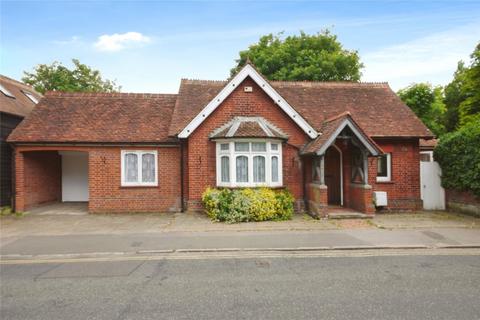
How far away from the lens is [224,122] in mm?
12938

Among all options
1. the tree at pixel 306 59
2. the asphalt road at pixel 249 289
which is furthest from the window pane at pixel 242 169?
the tree at pixel 306 59

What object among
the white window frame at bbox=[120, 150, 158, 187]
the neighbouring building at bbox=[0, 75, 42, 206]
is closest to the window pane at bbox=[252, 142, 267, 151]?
the white window frame at bbox=[120, 150, 158, 187]

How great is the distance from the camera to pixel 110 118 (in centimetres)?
1456

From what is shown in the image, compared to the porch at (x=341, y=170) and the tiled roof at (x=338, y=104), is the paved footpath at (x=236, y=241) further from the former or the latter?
the tiled roof at (x=338, y=104)

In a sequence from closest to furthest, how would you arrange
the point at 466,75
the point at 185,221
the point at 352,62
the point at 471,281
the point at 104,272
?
the point at 471,281, the point at 104,272, the point at 185,221, the point at 466,75, the point at 352,62

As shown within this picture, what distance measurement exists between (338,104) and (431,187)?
219 inches

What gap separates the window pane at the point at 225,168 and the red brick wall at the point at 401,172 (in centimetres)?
632

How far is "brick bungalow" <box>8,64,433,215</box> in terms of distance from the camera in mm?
12305

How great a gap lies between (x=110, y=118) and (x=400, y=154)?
13.0 m

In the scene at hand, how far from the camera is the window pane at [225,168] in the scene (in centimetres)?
1245

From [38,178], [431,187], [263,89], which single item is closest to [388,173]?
[431,187]

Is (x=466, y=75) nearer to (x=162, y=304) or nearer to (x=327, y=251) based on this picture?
(x=327, y=251)

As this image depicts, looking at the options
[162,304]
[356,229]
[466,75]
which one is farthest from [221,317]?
[466,75]

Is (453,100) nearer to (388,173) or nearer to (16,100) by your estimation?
(388,173)
